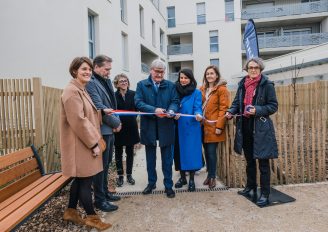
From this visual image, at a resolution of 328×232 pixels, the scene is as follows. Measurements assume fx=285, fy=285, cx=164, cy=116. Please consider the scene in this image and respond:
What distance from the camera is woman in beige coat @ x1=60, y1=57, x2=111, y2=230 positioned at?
3.20m

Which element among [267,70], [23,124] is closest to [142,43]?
[267,70]

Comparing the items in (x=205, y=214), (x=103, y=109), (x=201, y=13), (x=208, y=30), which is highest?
(x=201, y=13)

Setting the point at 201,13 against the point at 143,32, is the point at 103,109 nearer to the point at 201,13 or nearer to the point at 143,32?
the point at 143,32

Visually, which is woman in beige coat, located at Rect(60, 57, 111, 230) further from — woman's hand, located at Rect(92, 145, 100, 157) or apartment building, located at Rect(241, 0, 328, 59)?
apartment building, located at Rect(241, 0, 328, 59)

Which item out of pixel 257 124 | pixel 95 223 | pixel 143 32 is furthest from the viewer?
pixel 143 32

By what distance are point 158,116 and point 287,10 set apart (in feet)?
99.3

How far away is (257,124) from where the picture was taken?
4090 mm

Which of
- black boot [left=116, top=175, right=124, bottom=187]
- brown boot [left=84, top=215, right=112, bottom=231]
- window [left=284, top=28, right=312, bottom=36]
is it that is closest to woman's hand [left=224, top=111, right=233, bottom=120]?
black boot [left=116, top=175, right=124, bottom=187]

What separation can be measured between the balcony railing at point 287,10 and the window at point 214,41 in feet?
10.9

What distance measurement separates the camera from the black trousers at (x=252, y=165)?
4.12m

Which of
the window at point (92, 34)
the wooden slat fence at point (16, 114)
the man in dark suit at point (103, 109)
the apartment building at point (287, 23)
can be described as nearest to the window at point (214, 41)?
the apartment building at point (287, 23)

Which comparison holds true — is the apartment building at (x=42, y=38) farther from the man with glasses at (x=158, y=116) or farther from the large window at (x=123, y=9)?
the man with glasses at (x=158, y=116)

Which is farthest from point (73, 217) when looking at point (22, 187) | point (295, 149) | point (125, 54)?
point (125, 54)

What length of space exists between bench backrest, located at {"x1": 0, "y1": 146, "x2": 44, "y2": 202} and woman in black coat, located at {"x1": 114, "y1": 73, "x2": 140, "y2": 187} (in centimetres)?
154
